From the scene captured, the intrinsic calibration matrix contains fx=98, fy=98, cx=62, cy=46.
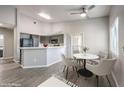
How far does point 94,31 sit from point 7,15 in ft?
16.5

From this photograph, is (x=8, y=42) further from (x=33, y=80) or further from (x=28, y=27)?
(x=33, y=80)

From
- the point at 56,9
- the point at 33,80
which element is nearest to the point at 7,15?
the point at 56,9

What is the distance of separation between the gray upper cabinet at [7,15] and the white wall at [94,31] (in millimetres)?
3705

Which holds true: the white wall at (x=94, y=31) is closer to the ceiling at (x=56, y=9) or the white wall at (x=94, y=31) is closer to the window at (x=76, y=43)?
the window at (x=76, y=43)

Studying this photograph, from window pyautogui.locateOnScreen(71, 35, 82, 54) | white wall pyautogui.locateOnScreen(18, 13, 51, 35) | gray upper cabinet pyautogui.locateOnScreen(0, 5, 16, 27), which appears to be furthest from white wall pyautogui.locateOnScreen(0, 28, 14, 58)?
window pyautogui.locateOnScreen(71, 35, 82, 54)

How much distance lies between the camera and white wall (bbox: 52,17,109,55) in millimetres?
6078

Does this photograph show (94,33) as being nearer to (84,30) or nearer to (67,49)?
(84,30)

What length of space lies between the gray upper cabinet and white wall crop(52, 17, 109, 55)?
12.2ft

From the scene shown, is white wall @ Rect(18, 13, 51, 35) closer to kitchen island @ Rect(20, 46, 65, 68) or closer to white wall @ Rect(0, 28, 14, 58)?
kitchen island @ Rect(20, 46, 65, 68)

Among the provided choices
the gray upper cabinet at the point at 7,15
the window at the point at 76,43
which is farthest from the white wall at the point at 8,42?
the window at the point at 76,43

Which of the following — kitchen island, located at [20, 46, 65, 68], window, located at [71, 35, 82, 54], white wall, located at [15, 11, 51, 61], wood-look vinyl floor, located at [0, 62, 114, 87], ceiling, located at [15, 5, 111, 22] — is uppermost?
ceiling, located at [15, 5, 111, 22]

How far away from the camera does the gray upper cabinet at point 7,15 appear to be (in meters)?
4.44

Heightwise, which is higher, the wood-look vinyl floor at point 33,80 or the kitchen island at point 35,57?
the kitchen island at point 35,57
